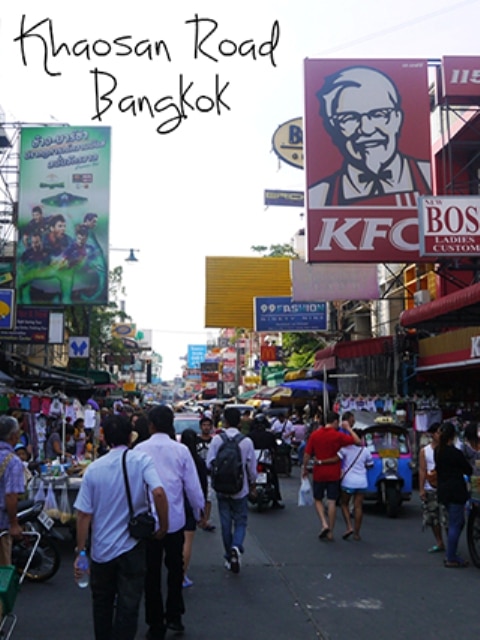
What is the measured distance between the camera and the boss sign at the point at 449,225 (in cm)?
1603

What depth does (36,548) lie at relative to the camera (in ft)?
25.5

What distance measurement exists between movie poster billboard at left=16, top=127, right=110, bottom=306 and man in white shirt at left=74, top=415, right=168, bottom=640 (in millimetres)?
21388

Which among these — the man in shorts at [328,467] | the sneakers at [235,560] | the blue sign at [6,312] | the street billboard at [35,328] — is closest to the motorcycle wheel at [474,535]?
the man in shorts at [328,467]

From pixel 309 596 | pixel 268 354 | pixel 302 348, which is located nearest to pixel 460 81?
pixel 309 596

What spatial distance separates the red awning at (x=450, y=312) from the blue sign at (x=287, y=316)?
11.6 meters

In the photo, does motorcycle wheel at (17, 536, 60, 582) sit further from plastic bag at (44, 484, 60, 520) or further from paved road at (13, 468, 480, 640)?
plastic bag at (44, 484, 60, 520)

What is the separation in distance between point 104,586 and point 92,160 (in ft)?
76.3

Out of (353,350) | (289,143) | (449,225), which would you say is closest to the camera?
(449,225)

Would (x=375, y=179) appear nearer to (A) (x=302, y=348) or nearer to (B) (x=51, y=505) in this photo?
(B) (x=51, y=505)

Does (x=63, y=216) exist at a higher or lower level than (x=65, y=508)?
higher

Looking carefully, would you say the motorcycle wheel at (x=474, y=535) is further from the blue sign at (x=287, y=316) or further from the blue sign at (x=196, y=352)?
the blue sign at (x=196, y=352)

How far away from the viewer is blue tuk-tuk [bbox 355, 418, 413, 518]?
514 inches

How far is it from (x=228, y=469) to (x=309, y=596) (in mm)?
1707

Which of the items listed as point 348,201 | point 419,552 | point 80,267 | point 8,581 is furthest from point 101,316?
point 8,581
